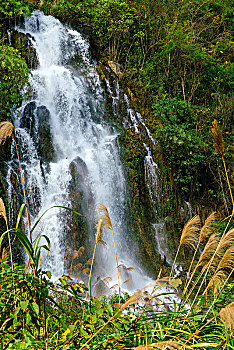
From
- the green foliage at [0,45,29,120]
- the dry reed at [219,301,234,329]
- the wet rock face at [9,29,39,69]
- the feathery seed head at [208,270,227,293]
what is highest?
the wet rock face at [9,29,39,69]

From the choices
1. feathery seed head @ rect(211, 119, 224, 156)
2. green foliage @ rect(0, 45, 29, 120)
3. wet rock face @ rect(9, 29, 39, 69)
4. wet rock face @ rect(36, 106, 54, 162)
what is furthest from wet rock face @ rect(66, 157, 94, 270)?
feathery seed head @ rect(211, 119, 224, 156)

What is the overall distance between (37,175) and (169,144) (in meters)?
5.26

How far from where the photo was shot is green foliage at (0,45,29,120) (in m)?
5.77

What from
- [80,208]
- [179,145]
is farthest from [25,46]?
[179,145]

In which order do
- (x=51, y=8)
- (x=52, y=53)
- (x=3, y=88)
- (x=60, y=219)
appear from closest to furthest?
(x=3, y=88) < (x=60, y=219) < (x=52, y=53) < (x=51, y=8)

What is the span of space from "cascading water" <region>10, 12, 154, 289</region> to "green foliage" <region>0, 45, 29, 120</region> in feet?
3.84

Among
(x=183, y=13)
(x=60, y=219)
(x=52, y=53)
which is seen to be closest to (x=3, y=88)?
(x=60, y=219)

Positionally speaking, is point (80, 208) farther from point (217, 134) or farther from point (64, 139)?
point (217, 134)

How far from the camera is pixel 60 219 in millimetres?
6957

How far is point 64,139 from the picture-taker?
8602mm

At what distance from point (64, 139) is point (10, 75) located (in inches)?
107

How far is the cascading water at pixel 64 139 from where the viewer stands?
712 cm

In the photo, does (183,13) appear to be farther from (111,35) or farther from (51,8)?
(51,8)

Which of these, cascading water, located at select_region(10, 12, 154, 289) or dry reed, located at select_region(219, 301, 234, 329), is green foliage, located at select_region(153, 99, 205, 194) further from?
dry reed, located at select_region(219, 301, 234, 329)
